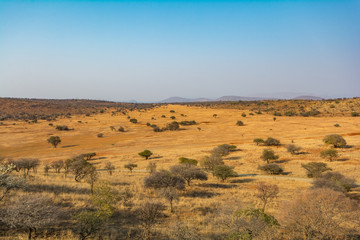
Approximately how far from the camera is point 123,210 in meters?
17.9

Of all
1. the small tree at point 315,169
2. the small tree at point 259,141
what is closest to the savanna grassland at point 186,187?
the small tree at point 315,169

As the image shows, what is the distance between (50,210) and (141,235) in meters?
6.00

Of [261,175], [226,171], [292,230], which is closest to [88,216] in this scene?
[292,230]

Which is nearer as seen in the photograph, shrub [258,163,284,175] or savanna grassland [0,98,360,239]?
savanna grassland [0,98,360,239]

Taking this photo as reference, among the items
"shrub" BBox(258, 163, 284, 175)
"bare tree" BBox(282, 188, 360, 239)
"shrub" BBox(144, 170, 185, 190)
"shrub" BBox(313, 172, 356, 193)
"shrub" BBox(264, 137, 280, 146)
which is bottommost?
"shrub" BBox(258, 163, 284, 175)

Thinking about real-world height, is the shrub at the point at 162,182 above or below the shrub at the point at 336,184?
above

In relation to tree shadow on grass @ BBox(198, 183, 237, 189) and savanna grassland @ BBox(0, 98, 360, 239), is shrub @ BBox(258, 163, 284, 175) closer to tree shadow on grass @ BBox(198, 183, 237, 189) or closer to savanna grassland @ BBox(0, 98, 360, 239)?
savanna grassland @ BBox(0, 98, 360, 239)

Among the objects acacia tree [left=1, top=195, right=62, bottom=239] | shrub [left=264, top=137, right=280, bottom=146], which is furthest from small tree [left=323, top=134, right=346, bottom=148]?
acacia tree [left=1, top=195, right=62, bottom=239]

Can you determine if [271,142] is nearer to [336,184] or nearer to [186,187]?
[336,184]

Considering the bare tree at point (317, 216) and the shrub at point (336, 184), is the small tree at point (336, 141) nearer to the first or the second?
the shrub at point (336, 184)

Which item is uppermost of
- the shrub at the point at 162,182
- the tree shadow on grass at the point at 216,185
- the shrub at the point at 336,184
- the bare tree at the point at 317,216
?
the bare tree at the point at 317,216

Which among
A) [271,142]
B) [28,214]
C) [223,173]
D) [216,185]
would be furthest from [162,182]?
[271,142]

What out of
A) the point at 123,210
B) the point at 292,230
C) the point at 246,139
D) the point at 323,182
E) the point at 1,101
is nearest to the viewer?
the point at 292,230

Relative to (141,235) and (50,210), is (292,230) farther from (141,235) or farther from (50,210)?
(50,210)
